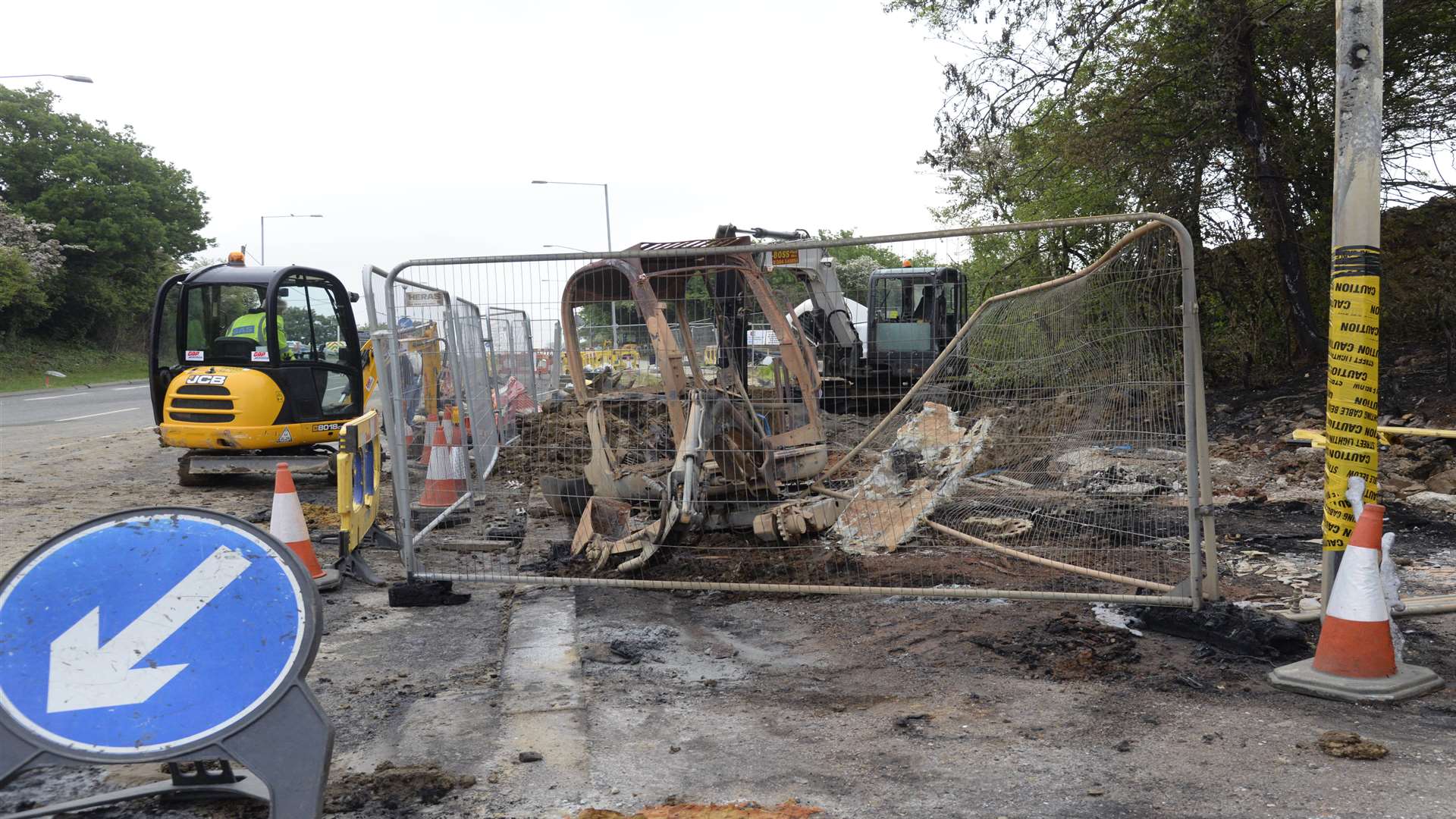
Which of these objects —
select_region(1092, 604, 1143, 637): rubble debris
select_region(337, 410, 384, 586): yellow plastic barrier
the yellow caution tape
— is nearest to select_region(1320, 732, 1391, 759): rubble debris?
the yellow caution tape

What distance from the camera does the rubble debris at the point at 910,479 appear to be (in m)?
6.77

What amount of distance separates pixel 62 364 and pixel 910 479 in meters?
42.3

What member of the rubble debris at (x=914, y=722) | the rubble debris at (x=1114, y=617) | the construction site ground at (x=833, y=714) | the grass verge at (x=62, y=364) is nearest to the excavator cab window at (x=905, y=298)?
the rubble debris at (x=1114, y=617)

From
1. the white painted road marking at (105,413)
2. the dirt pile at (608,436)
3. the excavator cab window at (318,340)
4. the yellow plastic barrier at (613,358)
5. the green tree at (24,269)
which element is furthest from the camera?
the green tree at (24,269)

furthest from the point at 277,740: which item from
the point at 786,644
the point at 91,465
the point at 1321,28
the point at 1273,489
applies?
the point at 1321,28

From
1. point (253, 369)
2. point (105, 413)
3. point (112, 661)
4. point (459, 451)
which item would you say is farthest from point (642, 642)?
point (105, 413)

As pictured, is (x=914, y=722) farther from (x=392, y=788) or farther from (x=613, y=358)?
(x=613, y=358)

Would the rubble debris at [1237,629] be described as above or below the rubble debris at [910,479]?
below

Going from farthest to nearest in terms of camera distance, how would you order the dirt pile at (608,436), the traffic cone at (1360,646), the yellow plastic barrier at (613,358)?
the dirt pile at (608,436) → the yellow plastic barrier at (613,358) → the traffic cone at (1360,646)

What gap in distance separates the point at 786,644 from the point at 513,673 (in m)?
1.36

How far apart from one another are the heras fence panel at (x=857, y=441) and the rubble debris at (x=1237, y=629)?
15cm

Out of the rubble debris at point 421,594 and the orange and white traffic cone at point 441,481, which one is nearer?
the rubble debris at point 421,594

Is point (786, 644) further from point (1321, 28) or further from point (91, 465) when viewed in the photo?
point (1321, 28)

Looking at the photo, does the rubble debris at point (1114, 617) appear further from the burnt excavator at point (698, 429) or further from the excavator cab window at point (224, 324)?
the excavator cab window at point (224, 324)
